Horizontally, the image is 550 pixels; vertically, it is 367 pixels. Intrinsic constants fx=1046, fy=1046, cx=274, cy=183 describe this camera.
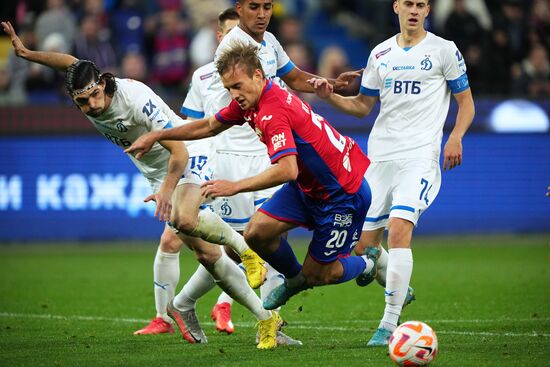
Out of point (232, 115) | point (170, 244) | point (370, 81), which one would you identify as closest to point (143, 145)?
point (232, 115)

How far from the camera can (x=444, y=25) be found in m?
19.0

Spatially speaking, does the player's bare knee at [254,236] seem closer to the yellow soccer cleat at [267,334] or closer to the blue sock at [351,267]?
the blue sock at [351,267]

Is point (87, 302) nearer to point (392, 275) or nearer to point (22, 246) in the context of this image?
point (392, 275)

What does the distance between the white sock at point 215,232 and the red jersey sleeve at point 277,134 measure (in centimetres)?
104

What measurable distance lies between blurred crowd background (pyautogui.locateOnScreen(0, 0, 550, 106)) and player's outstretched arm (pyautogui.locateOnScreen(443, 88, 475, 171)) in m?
8.88

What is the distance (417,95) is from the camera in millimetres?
8719

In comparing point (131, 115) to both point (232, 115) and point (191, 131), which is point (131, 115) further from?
point (232, 115)

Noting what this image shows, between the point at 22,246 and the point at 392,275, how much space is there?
10825mm

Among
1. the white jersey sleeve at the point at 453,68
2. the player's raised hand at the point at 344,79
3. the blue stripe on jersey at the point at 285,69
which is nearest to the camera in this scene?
the white jersey sleeve at the point at 453,68

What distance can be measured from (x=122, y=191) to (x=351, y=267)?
32.0 ft

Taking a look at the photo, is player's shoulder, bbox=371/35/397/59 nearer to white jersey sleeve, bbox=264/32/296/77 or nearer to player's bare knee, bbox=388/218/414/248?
white jersey sleeve, bbox=264/32/296/77

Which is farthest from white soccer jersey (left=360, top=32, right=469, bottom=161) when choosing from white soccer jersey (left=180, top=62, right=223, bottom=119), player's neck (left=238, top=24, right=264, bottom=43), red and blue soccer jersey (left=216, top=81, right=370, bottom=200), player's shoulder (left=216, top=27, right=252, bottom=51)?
white soccer jersey (left=180, top=62, right=223, bottom=119)

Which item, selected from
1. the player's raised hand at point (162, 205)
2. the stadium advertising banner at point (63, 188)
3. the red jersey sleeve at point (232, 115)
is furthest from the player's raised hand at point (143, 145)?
the stadium advertising banner at point (63, 188)

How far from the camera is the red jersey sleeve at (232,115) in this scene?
785 cm
